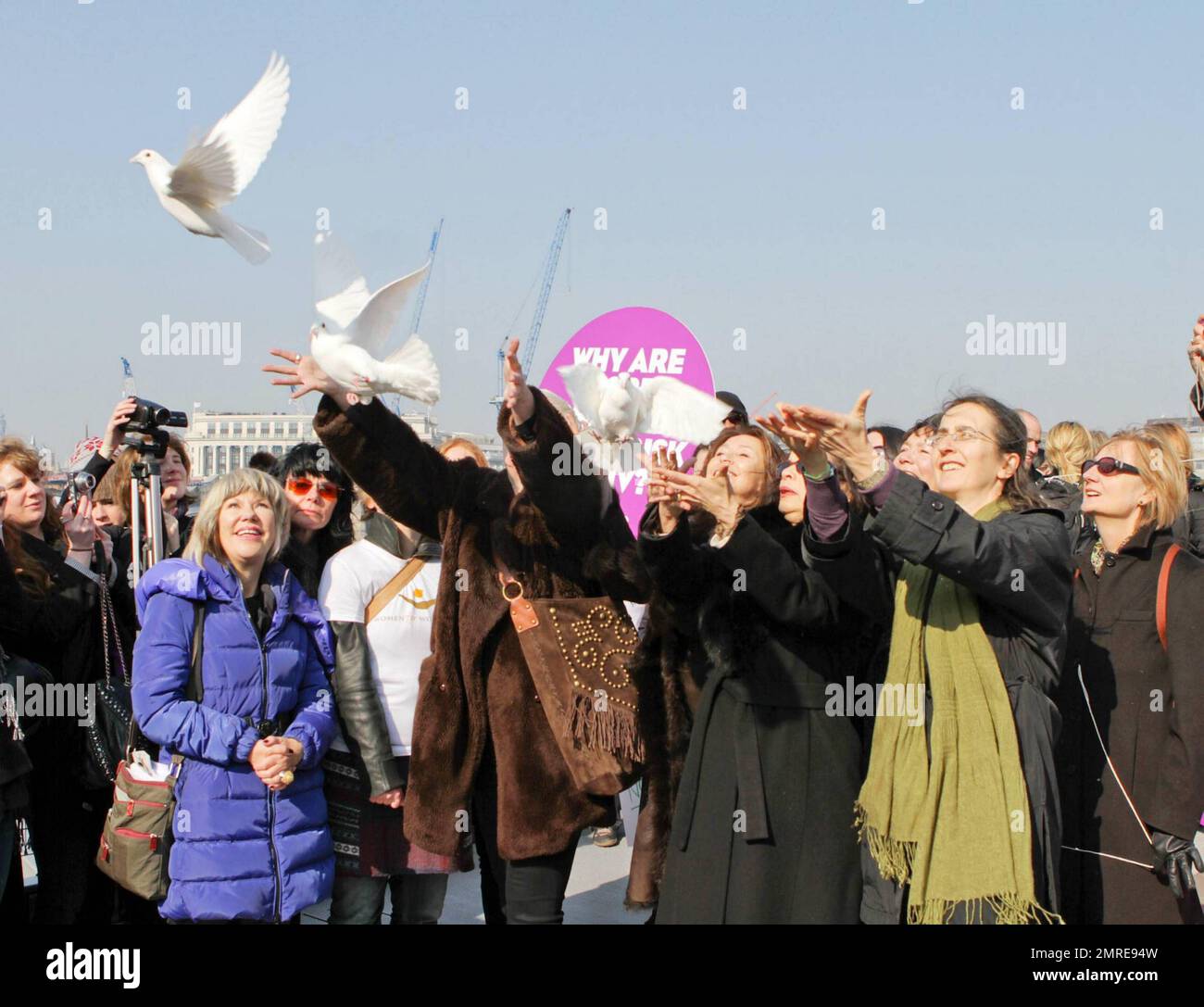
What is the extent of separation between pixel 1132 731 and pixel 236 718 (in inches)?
109

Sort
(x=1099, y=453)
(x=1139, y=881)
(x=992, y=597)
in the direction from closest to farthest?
(x=992, y=597) < (x=1139, y=881) < (x=1099, y=453)

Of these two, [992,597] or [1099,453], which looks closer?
[992,597]

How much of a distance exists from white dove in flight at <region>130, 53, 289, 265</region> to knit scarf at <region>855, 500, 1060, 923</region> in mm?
Answer: 2272

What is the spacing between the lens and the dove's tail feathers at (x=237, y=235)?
4.17 m

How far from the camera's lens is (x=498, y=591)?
429cm

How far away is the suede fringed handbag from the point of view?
165 inches

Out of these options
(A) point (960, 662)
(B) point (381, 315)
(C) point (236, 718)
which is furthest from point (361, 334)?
(A) point (960, 662)

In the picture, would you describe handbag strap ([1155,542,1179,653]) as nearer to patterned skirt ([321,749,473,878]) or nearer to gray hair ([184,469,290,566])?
patterned skirt ([321,749,473,878])

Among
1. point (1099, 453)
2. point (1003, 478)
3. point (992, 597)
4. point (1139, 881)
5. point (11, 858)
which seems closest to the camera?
point (992, 597)

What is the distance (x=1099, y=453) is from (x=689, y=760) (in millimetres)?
1838

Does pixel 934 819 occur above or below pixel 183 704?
below
